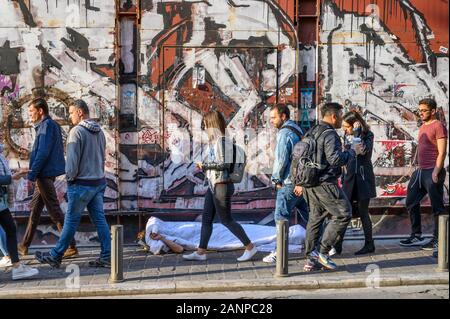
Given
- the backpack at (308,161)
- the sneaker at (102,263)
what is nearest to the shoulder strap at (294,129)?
the backpack at (308,161)

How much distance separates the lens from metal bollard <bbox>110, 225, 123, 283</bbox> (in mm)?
7832

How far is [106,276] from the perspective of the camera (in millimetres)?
8312

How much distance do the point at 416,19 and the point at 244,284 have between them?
5058 millimetres

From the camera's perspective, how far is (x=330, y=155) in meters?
7.92

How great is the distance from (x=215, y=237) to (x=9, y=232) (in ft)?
8.95

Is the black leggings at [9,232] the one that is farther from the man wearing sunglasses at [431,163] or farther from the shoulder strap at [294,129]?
the man wearing sunglasses at [431,163]

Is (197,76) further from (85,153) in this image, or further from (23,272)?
(23,272)

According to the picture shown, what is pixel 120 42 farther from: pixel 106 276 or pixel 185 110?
pixel 106 276

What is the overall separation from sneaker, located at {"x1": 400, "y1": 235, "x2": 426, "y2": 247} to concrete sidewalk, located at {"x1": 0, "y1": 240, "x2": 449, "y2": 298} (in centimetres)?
32

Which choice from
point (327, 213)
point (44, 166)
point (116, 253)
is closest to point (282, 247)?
point (327, 213)

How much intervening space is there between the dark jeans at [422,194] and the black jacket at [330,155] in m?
1.68

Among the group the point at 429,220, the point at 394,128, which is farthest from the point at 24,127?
the point at 429,220

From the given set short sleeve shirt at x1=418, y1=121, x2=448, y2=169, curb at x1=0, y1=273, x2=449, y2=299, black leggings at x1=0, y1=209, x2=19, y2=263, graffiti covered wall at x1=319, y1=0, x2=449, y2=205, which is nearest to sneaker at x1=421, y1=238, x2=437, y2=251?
short sleeve shirt at x1=418, y1=121, x2=448, y2=169

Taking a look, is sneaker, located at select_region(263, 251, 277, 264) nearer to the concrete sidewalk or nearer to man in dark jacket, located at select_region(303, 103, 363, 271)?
the concrete sidewalk
